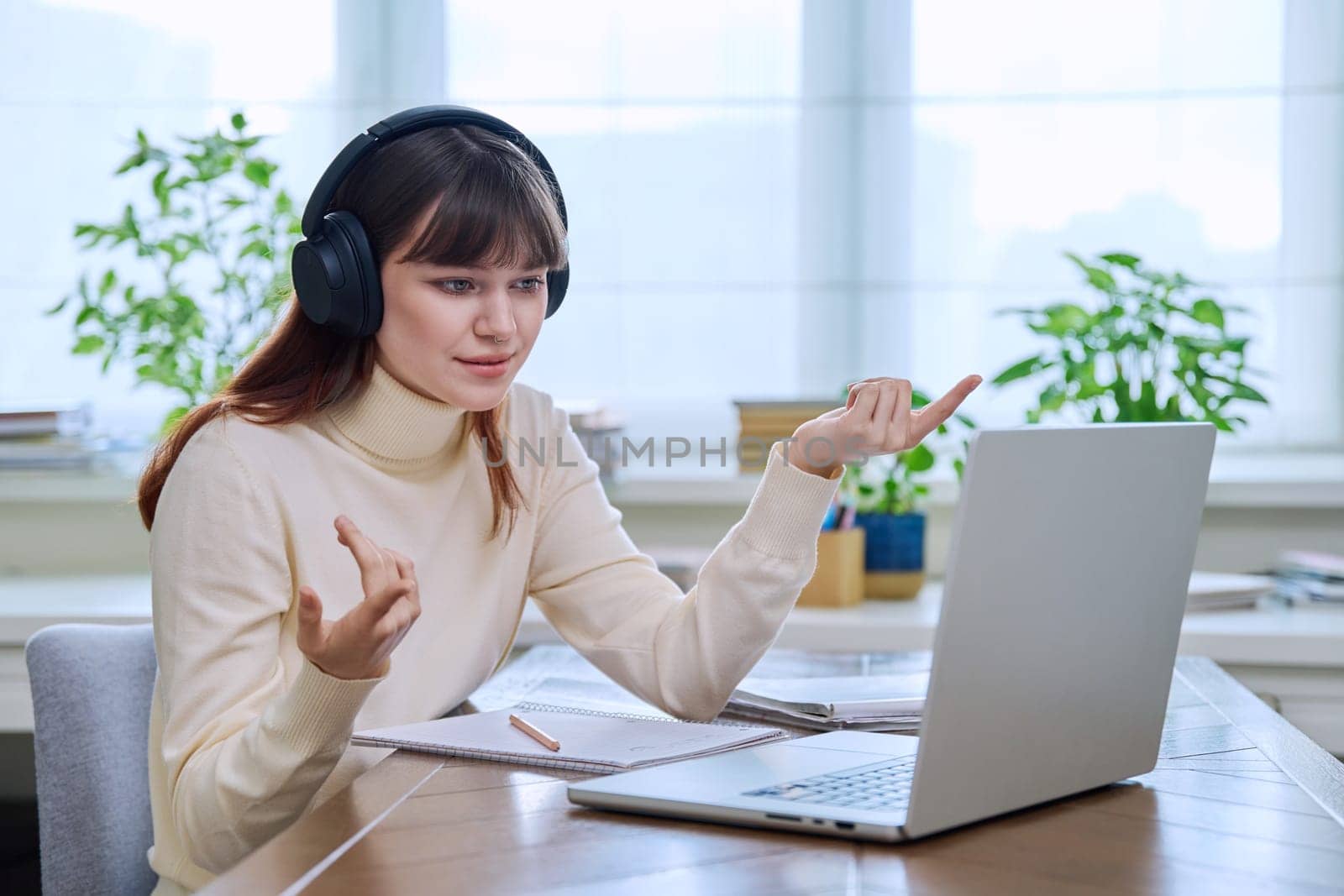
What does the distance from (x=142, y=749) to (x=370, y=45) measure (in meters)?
1.50

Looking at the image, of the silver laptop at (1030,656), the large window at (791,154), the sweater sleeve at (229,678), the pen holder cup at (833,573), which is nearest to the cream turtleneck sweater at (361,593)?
the sweater sleeve at (229,678)

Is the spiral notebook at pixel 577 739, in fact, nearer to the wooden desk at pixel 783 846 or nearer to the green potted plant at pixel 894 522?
the wooden desk at pixel 783 846

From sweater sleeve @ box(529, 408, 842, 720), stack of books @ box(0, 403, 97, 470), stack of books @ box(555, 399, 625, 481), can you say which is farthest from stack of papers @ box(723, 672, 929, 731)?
stack of books @ box(0, 403, 97, 470)

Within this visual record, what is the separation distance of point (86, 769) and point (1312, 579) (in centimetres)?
167

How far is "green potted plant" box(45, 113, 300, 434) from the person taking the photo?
213cm

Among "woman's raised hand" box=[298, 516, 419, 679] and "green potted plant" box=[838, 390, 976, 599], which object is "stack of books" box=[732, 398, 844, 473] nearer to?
"green potted plant" box=[838, 390, 976, 599]

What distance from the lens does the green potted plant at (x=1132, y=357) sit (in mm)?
1993

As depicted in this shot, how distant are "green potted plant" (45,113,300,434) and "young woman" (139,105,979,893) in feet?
2.87

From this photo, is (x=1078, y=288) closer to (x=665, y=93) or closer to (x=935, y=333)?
(x=935, y=333)

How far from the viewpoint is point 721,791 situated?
2.67 feet

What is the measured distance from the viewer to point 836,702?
3.62ft

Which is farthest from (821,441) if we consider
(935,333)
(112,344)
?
Answer: (112,344)

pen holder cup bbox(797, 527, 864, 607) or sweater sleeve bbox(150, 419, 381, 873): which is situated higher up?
sweater sleeve bbox(150, 419, 381, 873)

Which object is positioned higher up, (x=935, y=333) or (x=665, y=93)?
(x=665, y=93)
